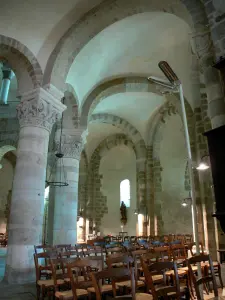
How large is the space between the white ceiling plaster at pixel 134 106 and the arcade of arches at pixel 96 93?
6 cm

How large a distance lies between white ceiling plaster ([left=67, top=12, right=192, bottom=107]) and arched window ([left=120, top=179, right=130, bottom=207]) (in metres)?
11.0

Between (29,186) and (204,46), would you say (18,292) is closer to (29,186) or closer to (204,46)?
(29,186)

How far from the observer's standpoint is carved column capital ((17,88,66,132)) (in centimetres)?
703

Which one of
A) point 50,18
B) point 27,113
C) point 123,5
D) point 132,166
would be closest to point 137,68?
point 123,5

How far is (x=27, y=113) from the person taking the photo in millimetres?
7098

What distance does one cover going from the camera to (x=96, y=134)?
18.8 m

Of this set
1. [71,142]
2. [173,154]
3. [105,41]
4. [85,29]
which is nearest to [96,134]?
[173,154]

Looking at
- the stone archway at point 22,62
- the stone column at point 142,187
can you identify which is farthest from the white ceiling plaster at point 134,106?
the stone archway at point 22,62

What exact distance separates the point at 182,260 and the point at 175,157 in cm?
1095

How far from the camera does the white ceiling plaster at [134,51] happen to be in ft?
27.6

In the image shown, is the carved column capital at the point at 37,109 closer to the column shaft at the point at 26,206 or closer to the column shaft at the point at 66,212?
the column shaft at the point at 26,206

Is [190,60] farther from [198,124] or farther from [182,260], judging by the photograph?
[182,260]

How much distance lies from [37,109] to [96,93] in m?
4.21

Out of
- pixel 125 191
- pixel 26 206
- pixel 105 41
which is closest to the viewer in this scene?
pixel 26 206
